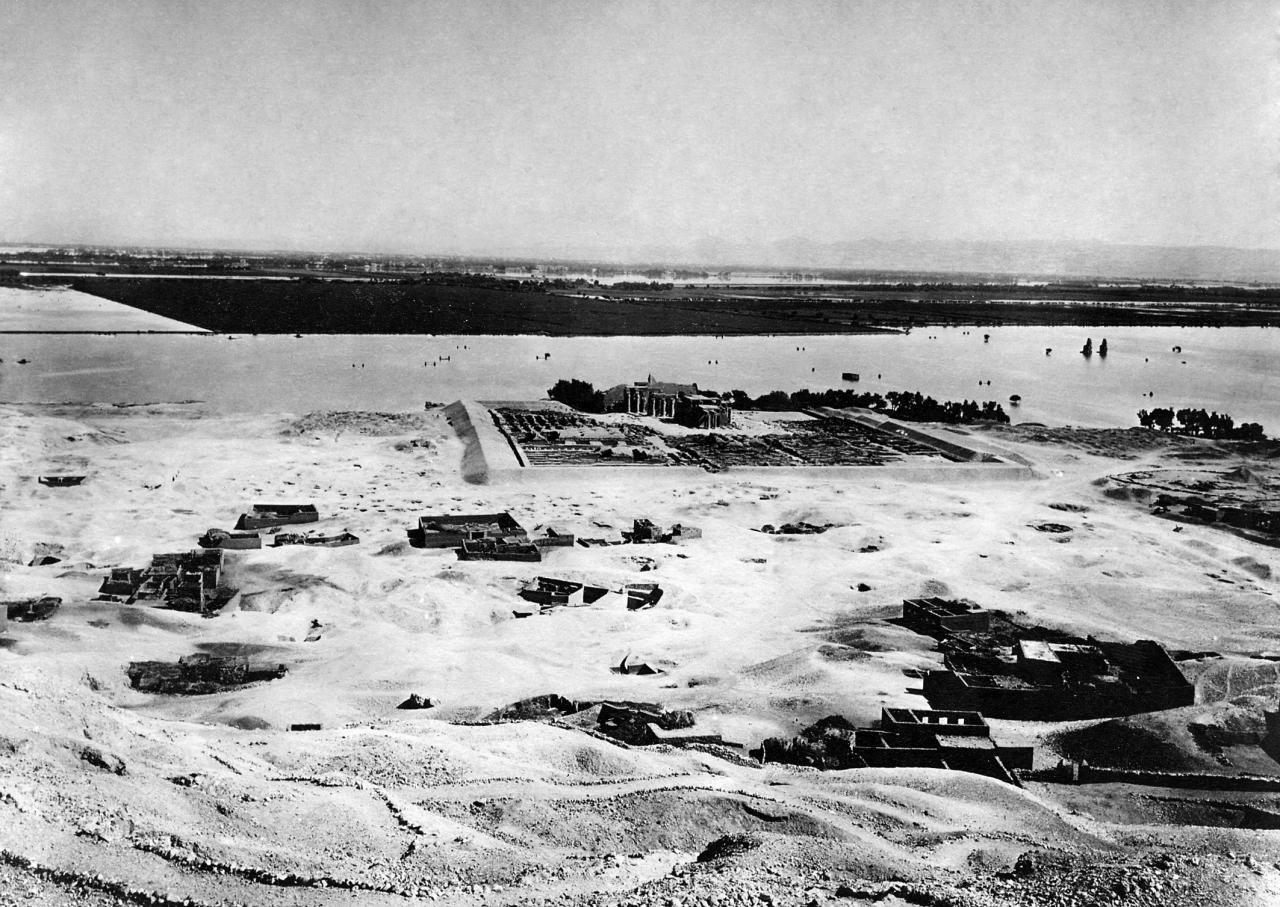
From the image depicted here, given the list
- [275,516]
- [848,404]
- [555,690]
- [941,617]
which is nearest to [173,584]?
[275,516]

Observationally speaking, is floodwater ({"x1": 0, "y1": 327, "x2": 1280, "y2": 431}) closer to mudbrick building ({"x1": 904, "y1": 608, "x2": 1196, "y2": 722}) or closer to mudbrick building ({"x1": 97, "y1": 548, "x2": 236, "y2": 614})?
mudbrick building ({"x1": 97, "y1": 548, "x2": 236, "y2": 614})

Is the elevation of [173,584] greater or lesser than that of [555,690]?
greater

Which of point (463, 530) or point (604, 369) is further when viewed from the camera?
point (604, 369)

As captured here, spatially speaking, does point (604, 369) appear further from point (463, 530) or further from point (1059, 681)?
point (1059, 681)

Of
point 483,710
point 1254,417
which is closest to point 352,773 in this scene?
point 483,710

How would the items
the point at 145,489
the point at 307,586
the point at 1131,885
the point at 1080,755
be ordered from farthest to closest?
the point at 145,489 → the point at 307,586 → the point at 1080,755 → the point at 1131,885

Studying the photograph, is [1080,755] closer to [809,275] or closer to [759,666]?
[759,666]

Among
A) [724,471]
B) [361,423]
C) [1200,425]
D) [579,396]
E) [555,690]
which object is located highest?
[579,396]
